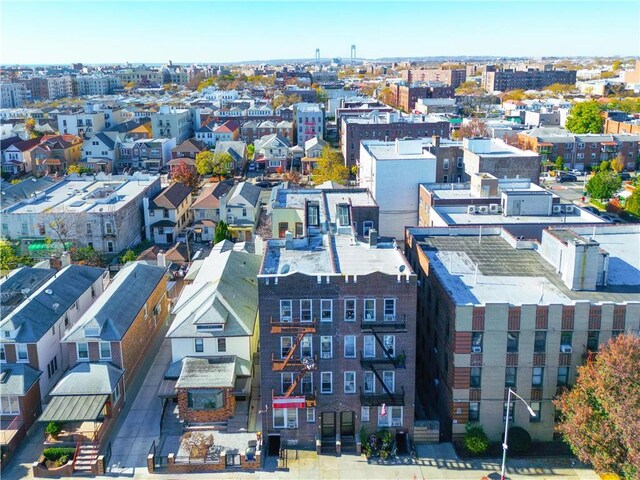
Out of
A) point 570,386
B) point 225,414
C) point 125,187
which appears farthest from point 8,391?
point 125,187

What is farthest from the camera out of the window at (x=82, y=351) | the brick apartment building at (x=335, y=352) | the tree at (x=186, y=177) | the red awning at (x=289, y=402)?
the tree at (x=186, y=177)

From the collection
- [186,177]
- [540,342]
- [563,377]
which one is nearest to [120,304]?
[540,342]

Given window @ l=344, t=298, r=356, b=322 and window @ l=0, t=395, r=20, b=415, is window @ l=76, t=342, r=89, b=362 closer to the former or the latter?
window @ l=0, t=395, r=20, b=415

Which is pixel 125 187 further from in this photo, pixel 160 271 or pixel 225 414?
pixel 225 414

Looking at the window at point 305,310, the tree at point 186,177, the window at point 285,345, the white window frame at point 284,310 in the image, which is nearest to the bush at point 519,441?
the window at point 305,310

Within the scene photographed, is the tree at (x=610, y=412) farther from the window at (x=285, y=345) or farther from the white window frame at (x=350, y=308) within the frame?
the window at (x=285, y=345)

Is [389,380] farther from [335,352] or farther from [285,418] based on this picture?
[285,418]

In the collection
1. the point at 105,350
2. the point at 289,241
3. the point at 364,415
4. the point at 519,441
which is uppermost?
the point at 289,241
